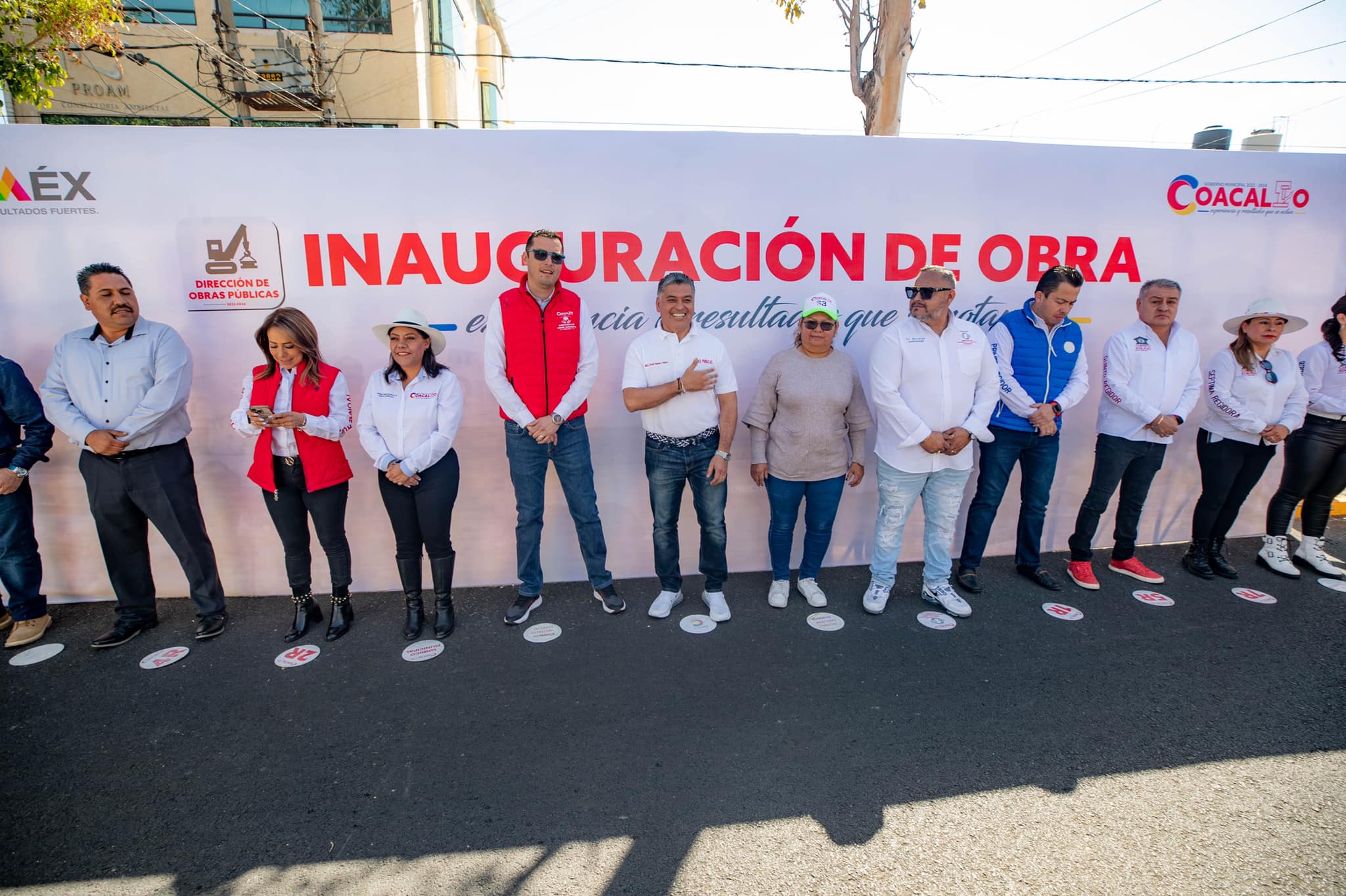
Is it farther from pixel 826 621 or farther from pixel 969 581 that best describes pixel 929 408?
pixel 826 621

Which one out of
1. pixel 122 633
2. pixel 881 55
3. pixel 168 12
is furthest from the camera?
pixel 168 12

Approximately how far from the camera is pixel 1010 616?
3328 millimetres

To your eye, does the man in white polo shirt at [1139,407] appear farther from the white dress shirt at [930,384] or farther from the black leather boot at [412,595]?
the black leather boot at [412,595]

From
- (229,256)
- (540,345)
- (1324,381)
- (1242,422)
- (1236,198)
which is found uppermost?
(1236,198)

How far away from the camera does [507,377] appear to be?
10.4 feet

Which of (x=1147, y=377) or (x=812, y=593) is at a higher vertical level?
(x=1147, y=377)

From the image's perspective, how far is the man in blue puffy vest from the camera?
3.37m

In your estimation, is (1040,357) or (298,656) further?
(1040,357)

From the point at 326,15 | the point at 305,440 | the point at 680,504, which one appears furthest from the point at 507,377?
the point at 326,15

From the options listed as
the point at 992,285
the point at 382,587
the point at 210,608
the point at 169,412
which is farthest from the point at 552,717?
the point at 992,285

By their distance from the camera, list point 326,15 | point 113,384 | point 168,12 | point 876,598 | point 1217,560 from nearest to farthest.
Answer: point 113,384
point 876,598
point 1217,560
point 168,12
point 326,15

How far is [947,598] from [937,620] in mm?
167

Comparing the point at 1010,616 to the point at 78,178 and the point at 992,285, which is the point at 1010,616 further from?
the point at 78,178

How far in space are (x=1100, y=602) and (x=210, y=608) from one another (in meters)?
4.89
